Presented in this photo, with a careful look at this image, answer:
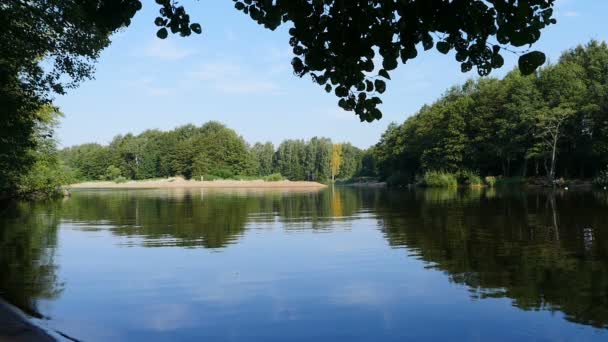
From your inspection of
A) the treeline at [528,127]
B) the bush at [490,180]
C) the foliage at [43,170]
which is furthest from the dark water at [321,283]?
the bush at [490,180]

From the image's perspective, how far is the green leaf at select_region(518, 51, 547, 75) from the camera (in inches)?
152

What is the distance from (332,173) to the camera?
137875 mm

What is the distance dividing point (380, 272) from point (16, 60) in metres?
13.2

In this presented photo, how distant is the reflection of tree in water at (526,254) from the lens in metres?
9.02

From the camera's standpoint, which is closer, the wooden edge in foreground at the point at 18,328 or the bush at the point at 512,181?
the wooden edge in foreground at the point at 18,328

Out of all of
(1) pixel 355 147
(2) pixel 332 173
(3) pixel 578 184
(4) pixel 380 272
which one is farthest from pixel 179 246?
(1) pixel 355 147

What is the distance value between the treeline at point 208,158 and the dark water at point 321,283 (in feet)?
317

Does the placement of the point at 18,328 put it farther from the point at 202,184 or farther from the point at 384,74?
the point at 202,184

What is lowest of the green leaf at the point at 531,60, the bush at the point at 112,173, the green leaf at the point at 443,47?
the green leaf at the point at 531,60

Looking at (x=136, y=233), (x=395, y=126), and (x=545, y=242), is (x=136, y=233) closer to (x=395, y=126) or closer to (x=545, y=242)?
(x=545, y=242)

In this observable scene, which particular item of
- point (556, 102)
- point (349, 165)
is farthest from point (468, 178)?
point (349, 165)

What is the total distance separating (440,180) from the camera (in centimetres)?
7344

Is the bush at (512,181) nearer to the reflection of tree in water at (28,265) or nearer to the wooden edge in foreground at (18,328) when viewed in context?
the reflection of tree in water at (28,265)

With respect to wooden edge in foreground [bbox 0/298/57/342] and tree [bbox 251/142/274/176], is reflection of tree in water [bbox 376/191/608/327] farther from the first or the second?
tree [bbox 251/142/274/176]
